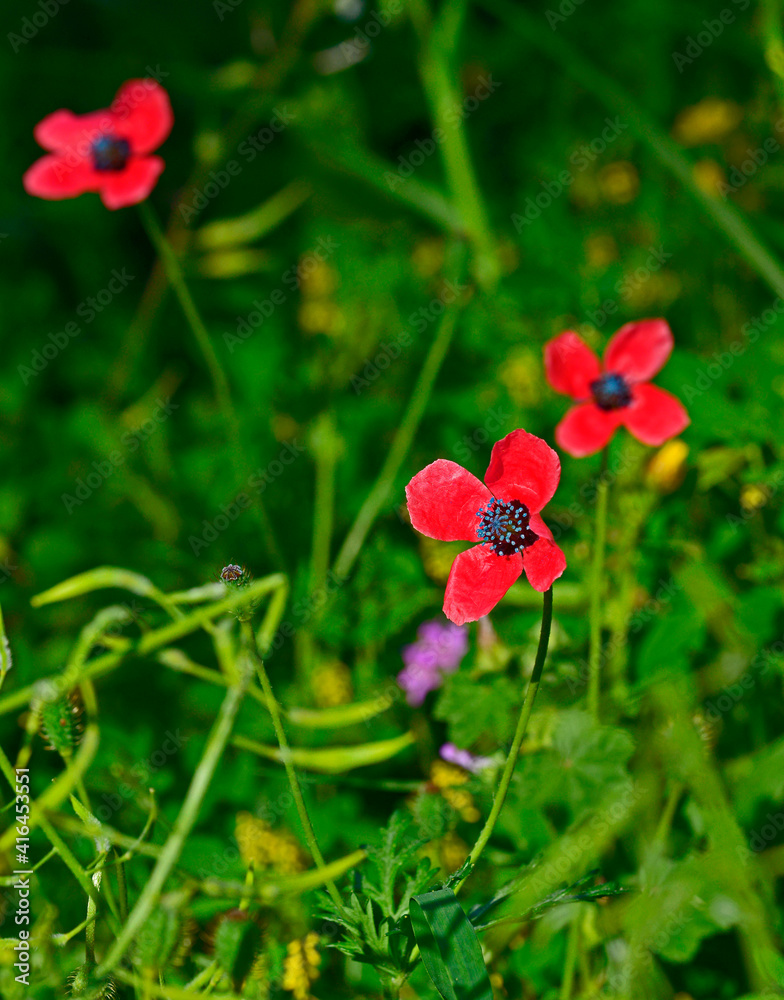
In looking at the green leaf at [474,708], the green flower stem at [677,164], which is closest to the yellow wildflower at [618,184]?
the green flower stem at [677,164]

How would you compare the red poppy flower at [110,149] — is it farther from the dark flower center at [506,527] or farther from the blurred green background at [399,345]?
the dark flower center at [506,527]

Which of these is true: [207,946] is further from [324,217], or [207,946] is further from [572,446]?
[324,217]

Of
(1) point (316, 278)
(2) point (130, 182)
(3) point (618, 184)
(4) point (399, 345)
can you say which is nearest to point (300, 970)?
(2) point (130, 182)

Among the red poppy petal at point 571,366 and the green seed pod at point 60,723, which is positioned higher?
the green seed pod at point 60,723

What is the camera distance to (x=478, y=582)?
0.89 metres

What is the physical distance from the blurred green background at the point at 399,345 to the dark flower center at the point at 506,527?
32 centimetres

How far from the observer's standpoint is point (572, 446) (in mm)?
1127

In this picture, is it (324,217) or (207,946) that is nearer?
(207,946)

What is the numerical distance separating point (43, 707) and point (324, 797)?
0.63 meters

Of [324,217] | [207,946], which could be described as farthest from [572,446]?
[324,217]

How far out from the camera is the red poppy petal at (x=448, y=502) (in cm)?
91

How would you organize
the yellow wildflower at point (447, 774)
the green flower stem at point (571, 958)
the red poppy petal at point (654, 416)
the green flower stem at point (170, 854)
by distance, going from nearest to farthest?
the green flower stem at point (170, 854) < the green flower stem at point (571, 958) < the red poppy petal at point (654, 416) < the yellow wildflower at point (447, 774)

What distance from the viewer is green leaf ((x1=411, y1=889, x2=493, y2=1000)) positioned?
85 centimetres

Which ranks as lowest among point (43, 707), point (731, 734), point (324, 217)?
point (731, 734)
